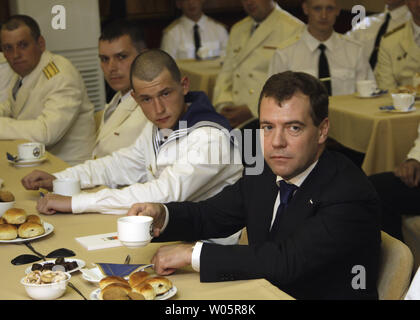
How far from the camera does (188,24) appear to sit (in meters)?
7.16

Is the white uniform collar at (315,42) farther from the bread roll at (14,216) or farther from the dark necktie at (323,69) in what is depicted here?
the bread roll at (14,216)

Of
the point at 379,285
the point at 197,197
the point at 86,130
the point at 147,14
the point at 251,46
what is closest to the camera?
the point at 379,285

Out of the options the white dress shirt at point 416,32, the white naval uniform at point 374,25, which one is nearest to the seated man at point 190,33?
the white naval uniform at point 374,25

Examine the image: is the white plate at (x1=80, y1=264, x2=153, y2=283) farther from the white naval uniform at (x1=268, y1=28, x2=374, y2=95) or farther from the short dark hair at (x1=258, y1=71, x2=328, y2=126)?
the white naval uniform at (x1=268, y1=28, x2=374, y2=95)

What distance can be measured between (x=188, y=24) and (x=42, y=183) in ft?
16.3

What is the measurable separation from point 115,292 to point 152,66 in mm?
1220

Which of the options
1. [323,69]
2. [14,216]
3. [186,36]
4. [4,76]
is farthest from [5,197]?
[186,36]

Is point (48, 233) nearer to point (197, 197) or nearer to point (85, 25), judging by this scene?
point (197, 197)

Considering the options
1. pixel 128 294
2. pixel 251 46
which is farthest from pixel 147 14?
pixel 128 294

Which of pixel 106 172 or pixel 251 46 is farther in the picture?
pixel 251 46

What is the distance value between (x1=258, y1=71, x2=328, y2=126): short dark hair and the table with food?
508 millimetres

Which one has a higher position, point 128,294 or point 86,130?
point 128,294

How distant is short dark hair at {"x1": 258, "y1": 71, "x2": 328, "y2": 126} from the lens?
1.74 meters

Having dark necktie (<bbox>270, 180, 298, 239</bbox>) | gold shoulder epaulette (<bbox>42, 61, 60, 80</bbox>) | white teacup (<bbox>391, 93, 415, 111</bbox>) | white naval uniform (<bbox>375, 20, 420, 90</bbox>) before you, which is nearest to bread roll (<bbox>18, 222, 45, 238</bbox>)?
dark necktie (<bbox>270, 180, 298, 239</bbox>)
